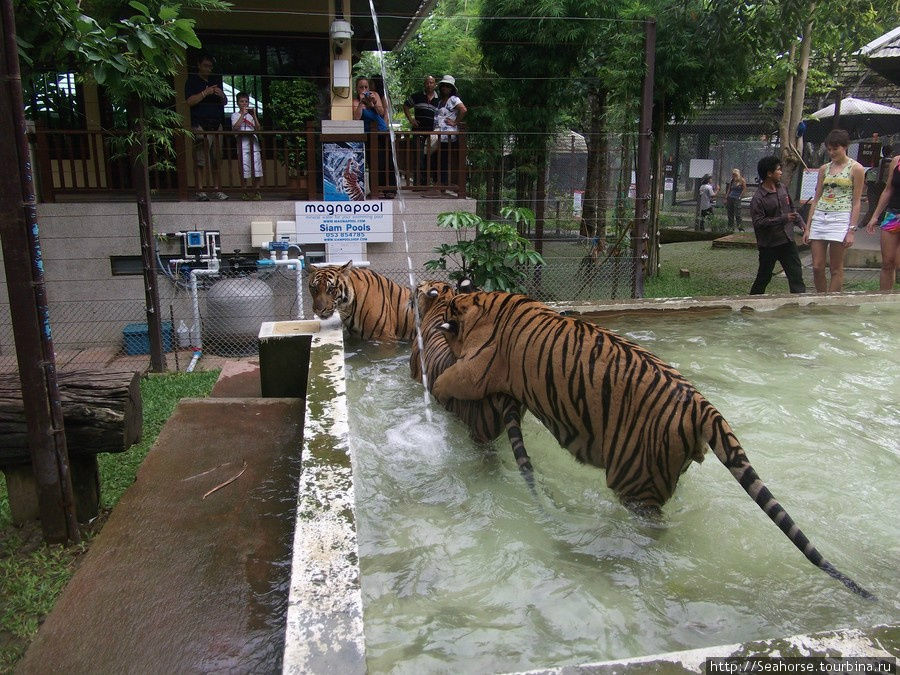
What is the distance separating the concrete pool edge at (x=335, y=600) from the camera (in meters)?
1.75

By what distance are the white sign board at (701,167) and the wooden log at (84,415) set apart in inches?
615

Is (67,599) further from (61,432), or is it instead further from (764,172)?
(764,172)

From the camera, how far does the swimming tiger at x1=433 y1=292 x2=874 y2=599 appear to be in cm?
274

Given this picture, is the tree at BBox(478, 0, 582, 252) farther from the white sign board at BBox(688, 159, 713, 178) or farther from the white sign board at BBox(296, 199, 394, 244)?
the white sign board at BBox(688, 159, 713, 178)

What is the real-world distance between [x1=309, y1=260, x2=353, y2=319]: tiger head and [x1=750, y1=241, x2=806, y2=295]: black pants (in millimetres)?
4698

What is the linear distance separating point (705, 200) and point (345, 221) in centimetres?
1114

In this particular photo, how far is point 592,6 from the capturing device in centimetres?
835

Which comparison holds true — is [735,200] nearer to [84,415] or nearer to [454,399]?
[454,399]

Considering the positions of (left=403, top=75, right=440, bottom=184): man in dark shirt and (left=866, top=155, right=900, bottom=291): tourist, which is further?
(left=403, top=75, right=440, bottom=184): man in dark shirt

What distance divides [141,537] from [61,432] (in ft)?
1.94

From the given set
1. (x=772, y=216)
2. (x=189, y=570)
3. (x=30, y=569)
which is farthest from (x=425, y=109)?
(x=189, y=570)

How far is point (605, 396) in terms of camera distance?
3.05 meters

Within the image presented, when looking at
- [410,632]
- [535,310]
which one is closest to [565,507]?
[535,310]

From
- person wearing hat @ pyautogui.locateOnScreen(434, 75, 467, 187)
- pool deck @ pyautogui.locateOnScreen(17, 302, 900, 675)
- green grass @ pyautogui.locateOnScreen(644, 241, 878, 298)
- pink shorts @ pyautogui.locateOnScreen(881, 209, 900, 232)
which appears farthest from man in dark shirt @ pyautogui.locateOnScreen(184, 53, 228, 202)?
pink shorts @ pyautogui.locateOnScreen(881, 209, 900, 232)
